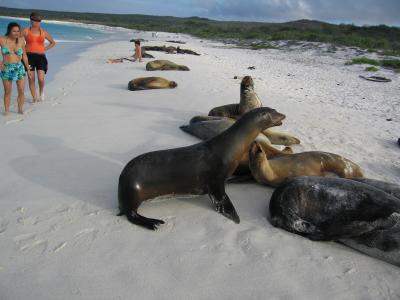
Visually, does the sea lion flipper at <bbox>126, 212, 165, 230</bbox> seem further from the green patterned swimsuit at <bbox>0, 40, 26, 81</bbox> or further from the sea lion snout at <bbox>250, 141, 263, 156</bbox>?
the green patterned swimsuit at <bbox>0, 40, 26, 81</bbox>

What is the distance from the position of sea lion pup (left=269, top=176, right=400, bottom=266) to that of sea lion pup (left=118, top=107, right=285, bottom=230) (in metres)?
0.56

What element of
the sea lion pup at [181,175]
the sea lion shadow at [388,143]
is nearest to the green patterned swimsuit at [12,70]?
the sea lion pup at [181,175]

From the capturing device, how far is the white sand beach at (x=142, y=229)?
2732 millimetres

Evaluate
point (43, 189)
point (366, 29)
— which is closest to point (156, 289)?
point (43, 189)

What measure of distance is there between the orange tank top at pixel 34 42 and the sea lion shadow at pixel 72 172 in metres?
3.40

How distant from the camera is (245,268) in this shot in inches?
115

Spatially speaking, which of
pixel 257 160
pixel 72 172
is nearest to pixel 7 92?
pixel 72 172

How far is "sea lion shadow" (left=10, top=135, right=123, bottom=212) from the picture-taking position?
4.14 m

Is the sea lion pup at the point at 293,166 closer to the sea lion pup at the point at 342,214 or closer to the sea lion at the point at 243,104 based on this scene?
the sea lion pup at the point at 342,214

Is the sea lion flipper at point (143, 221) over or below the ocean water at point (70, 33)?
over

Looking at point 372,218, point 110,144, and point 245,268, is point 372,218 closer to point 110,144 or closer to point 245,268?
point 245,268

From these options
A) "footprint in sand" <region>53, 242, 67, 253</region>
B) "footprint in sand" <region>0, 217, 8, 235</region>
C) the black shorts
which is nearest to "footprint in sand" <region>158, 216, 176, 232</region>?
"footprint in sand" <region>53, 242, 67, 253</region>

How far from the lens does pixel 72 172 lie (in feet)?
15.4

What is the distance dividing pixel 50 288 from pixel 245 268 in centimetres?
148
